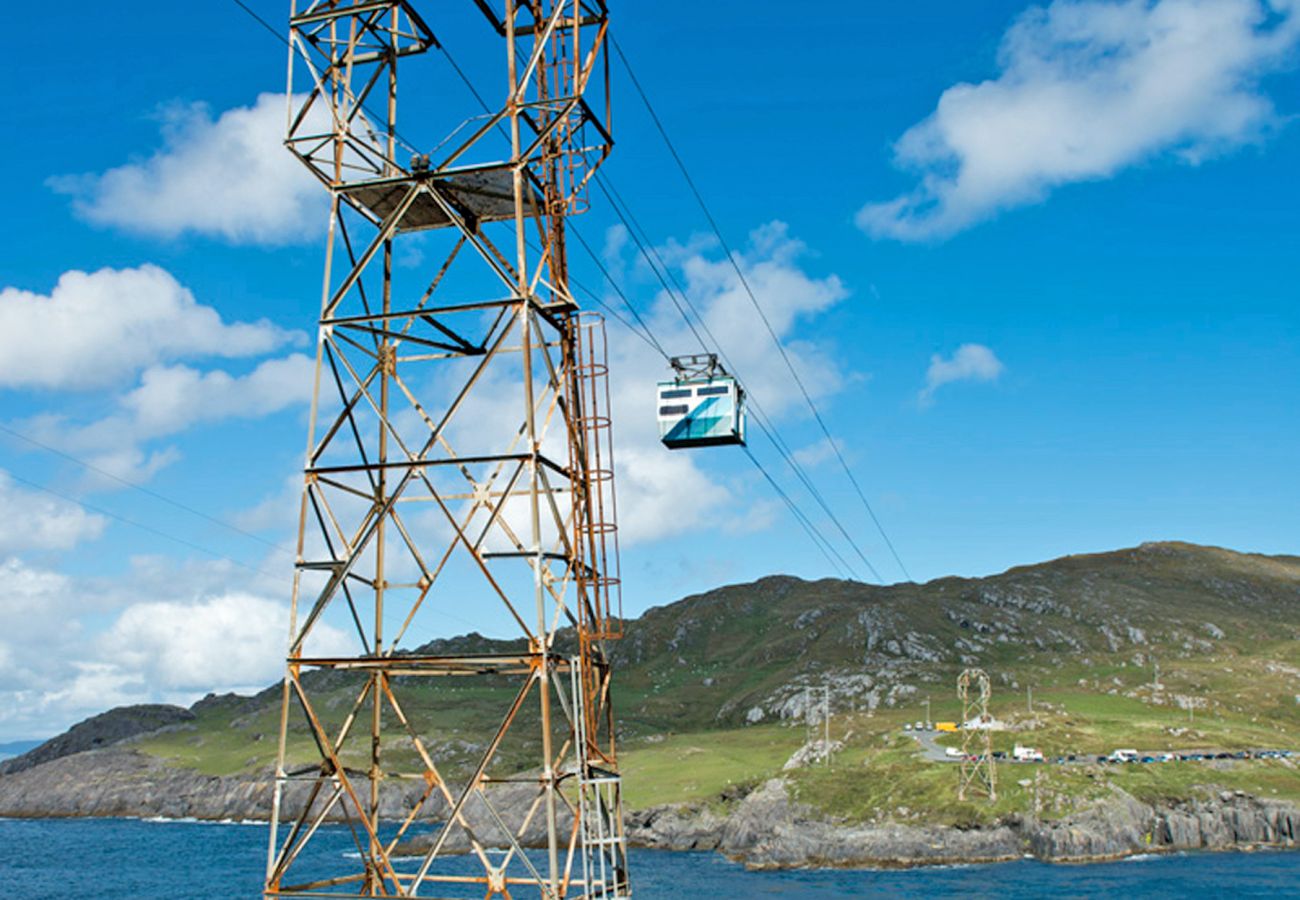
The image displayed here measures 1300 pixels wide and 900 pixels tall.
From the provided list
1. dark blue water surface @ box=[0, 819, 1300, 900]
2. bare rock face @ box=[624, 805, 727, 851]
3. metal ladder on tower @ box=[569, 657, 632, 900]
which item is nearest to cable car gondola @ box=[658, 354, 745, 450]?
metal ladder on tower @ box=[569, 657, 632, 900]

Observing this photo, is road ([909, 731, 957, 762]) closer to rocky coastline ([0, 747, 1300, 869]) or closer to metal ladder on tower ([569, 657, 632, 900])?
rocky coastline ([0, 747, 1300, 869])

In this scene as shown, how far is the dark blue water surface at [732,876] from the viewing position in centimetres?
9931

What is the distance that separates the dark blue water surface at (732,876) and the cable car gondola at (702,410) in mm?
66318

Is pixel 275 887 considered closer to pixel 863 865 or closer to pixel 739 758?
pixel 863 865

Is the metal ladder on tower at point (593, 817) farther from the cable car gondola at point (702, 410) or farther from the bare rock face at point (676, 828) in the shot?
the bare rock face at point (676, 828)

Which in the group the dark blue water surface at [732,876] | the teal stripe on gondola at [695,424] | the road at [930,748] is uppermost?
the teal stripe on gondola at [695,424]

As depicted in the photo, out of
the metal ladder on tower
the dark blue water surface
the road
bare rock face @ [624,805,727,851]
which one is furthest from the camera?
the road

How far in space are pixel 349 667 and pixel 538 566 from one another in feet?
20.0

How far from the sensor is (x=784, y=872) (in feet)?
378

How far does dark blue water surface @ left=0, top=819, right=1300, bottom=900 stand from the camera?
326ft

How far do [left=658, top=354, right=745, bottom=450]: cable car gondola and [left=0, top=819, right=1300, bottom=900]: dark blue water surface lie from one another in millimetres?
66318

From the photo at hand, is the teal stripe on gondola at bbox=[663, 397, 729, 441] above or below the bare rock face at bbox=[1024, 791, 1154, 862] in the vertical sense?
above

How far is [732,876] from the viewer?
114 m

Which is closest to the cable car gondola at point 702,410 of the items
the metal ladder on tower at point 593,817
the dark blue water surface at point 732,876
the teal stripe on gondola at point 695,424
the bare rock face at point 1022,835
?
the teal stripe on gondola at point 695,424
